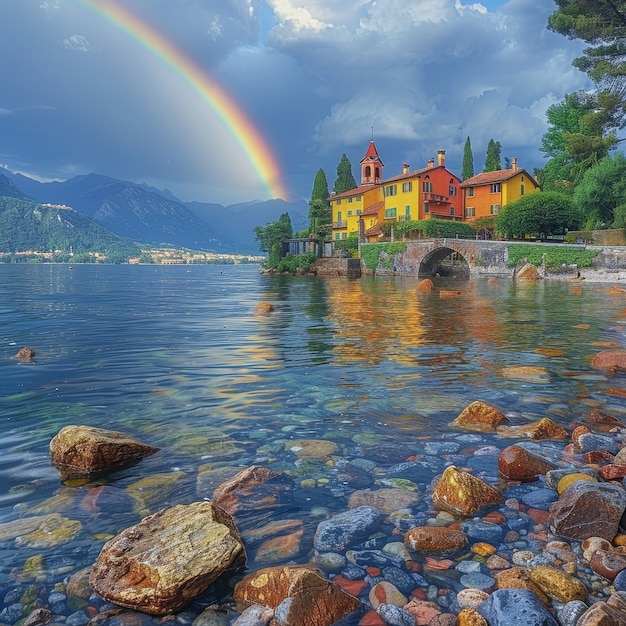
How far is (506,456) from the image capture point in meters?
6.11

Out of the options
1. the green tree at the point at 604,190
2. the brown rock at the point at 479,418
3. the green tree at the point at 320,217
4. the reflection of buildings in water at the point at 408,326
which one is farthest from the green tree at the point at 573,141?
the green tree at the point at 320,217

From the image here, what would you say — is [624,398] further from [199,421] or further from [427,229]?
[427,229]

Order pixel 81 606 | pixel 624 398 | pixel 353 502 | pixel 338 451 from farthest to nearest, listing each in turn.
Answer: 1. pixel 624 398
2. pixel 338 451
3. pixel 353 502
4. pixel 81 606

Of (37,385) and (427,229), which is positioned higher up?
(427,229)

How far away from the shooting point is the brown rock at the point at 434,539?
14.8ft

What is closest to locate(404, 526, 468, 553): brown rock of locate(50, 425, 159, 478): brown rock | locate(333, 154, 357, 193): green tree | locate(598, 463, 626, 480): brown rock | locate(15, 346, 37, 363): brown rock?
locate(598, 463, 626, 480): brown rock

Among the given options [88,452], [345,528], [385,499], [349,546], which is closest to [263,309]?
[88,452]

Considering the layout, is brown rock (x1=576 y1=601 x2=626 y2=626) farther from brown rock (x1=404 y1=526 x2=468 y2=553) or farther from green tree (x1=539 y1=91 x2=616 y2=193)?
green tree (x1=539 y1=91 x2=616 y2=193)

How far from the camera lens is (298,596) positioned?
144 inches

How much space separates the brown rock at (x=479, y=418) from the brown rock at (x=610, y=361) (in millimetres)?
5748

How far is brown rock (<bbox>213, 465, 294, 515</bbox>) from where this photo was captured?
215 inches

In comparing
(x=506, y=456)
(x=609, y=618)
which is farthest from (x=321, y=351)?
(x=609, y=618)

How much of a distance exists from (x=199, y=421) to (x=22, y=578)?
4.35 metres

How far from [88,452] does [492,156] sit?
326ft
